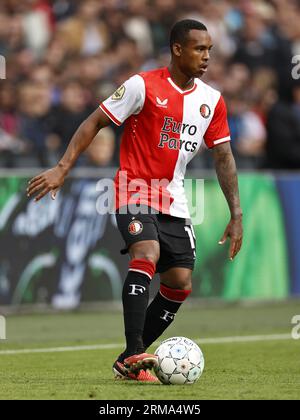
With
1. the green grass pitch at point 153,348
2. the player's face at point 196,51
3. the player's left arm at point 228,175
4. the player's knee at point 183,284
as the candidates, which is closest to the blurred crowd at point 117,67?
the green grass pitch at point 153,348

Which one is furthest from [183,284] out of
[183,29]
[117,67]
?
[117,67]

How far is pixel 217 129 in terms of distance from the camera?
8.48 metres

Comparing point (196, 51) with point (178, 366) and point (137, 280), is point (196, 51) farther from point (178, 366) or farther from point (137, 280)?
point (178, 366)

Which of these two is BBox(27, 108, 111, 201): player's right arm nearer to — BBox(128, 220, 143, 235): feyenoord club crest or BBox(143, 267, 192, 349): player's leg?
BBox(128, 220, 143, 235): feyenoord club crest

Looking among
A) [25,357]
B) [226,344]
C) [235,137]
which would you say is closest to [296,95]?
[235,137]

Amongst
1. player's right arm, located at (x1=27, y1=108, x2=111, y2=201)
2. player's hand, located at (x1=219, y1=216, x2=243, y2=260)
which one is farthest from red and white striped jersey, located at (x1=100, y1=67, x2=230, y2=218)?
player's hand, located at (x1=219, y1=216, x2=243, y2=260)

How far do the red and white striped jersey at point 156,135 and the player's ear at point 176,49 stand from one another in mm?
201

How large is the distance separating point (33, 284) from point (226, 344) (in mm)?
3135

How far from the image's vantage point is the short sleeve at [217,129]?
8469mm

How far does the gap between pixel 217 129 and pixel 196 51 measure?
68 centimetres

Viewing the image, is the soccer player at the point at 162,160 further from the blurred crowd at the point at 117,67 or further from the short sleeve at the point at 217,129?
the blurred crowd at the point at 117,67

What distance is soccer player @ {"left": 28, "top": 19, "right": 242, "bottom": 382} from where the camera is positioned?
311 inches
